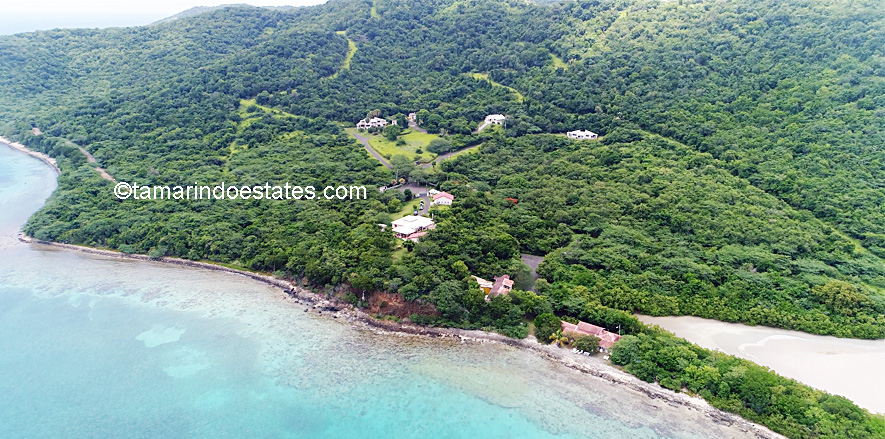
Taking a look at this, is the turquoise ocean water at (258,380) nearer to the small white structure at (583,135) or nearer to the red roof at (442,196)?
the red roof at (442,196)

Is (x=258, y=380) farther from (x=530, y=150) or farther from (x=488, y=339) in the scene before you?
(x=530, y=150)

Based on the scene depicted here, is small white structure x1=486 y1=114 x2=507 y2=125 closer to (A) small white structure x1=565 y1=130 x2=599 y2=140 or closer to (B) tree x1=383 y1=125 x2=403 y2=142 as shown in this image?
(A) small white structure x1=565 y1=130 x2=599 y2=140

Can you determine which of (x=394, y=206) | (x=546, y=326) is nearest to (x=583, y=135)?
(x=394, y=206)

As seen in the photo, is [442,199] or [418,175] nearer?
[442,199]

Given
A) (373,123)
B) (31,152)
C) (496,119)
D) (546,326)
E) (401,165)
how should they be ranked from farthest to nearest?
(31,152) → (373,123) → (496,119) → (401,165) → (546,326)

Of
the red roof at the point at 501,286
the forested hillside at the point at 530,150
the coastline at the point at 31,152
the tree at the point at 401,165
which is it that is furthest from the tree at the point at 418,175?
the coastline at the point at 31,152

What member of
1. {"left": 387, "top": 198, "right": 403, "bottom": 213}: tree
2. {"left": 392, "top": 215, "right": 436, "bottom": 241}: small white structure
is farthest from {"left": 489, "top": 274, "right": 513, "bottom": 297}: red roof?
{"left": 387, "top": 198, "right": 403, "bottom": 213}: tree
